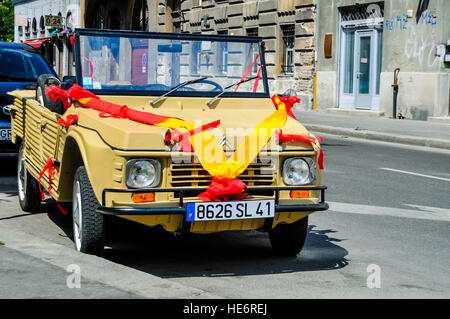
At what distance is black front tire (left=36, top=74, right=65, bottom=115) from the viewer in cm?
673

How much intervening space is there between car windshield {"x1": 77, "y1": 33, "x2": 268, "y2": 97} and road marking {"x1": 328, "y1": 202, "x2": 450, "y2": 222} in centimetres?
202

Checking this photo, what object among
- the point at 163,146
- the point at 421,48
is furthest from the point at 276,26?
the point at 163,146

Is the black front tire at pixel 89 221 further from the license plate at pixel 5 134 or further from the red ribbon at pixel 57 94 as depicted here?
the license plate at pixel 5 134

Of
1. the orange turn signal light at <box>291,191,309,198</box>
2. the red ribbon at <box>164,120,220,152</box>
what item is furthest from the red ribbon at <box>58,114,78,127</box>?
the orange turn signal light at <box>291,191,309,198</box>

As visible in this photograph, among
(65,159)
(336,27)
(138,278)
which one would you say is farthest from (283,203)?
(336,27)

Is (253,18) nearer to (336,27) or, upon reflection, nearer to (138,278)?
(336,27)

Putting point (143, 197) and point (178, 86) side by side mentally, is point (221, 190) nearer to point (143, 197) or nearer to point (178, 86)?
point (143, 197)

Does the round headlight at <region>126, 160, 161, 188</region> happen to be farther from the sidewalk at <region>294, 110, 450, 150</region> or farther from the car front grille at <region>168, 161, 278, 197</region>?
the sidewalk at <region>294, 110, 450, 150</region>

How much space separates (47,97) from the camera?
7113 mm

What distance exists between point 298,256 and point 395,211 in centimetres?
246

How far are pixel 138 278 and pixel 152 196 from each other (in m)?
0.69
